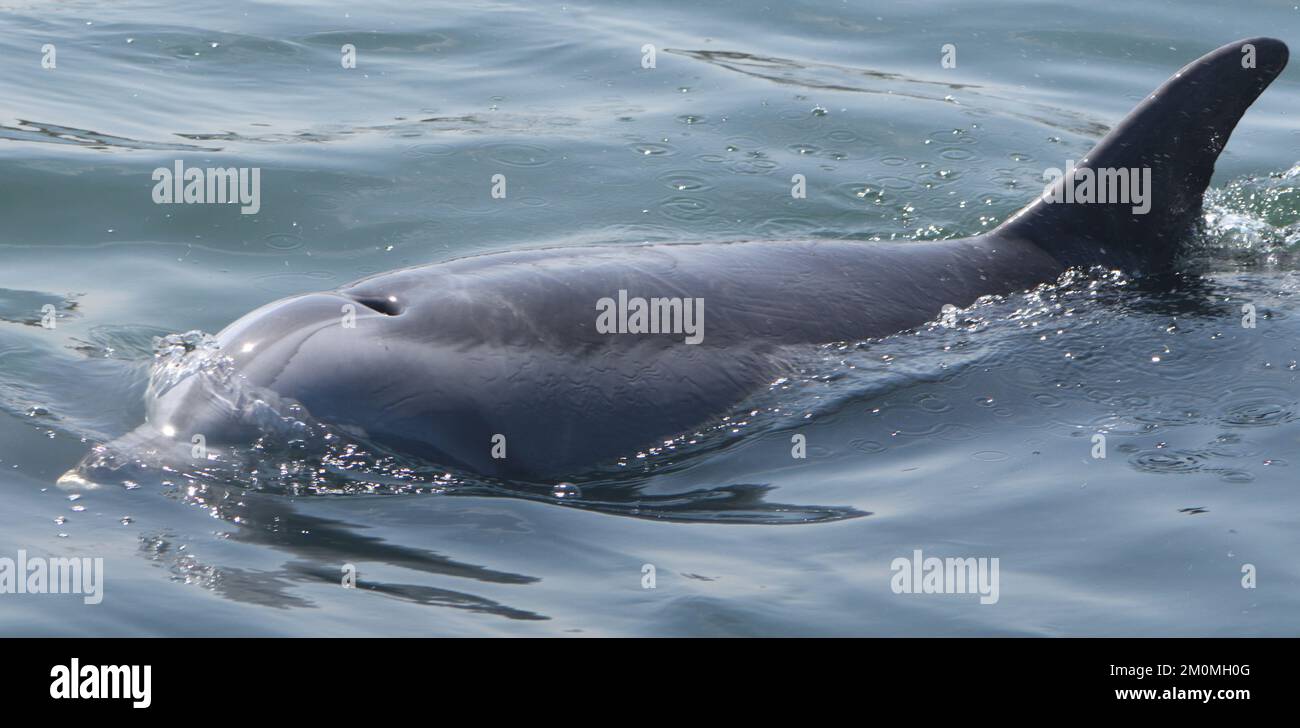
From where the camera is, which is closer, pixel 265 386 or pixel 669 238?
pixel 265 386

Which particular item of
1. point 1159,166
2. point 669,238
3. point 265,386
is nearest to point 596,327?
point 265,386

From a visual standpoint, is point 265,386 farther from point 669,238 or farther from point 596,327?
point 669,238

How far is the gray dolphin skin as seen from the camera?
660cm

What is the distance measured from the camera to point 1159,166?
8.38 m

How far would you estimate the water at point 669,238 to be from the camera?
5.96 meters

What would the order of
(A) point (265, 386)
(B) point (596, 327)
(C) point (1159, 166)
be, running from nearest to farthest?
(A) point (265, 386), (B) point (596, 327), (C) point (1159, 166)

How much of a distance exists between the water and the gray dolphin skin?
0.15 meters

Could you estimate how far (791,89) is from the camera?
14398 mm

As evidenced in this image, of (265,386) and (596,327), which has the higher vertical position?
(596,327)

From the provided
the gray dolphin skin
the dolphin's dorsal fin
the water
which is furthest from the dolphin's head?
the dolphin's dorsal fin

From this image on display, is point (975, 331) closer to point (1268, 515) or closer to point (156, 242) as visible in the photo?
point (1268, 515)

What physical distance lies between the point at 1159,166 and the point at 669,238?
3.62 meters

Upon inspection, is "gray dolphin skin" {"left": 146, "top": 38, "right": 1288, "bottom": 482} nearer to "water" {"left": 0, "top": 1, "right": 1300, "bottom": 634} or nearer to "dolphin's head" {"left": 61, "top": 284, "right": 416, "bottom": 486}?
"dolphin's head" {"left": 61, "top": 284, "right": 416, "bottom": 486}
